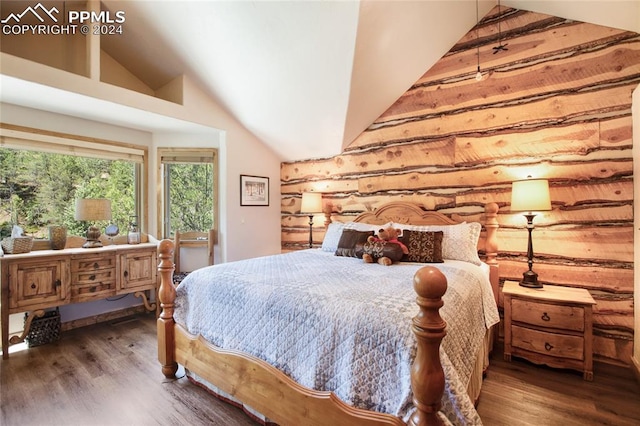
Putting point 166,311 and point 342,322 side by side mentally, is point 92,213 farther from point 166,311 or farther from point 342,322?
point 342,322

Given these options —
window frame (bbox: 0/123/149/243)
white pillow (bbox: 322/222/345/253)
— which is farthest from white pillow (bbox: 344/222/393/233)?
window frame (bbox: 0/123/149/243)

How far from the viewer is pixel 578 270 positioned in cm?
257

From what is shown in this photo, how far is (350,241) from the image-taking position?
2.97 meters

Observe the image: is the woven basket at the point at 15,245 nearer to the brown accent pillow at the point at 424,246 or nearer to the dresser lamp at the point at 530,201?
the brown accent pillow at the point at 424,246

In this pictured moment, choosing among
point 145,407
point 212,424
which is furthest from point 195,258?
point 212,424

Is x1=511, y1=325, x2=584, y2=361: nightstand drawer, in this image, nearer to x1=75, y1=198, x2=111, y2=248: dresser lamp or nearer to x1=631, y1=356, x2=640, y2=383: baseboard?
x1=631, y1=356, x2=640, y2=383: baseboard

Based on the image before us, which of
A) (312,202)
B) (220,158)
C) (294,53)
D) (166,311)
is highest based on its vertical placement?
(294,53)

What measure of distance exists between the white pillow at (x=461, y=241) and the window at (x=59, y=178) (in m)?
3.68

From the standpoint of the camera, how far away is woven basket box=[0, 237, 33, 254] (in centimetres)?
268

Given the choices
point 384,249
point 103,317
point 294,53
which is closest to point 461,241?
point 384,249

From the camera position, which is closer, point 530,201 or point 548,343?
point 548,343

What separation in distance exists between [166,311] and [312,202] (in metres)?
2.32

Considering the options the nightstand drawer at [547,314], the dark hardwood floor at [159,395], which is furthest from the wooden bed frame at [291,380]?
the nightstand drawer at [547,314]

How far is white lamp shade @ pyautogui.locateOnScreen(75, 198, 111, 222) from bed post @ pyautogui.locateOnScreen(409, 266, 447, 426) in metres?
3.38
